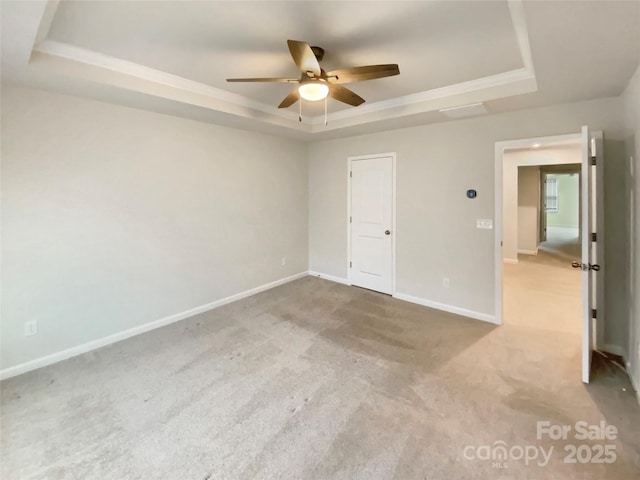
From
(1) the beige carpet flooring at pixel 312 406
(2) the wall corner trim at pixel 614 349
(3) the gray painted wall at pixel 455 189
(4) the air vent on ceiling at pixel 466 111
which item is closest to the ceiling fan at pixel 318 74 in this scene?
(4) the air vent on ceiling at pixel 466 111

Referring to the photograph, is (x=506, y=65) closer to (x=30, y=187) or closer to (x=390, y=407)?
(x=390, y=407)

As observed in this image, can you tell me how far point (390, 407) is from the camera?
2.11 metres

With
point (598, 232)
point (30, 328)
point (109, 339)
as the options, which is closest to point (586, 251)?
point (598, 232)

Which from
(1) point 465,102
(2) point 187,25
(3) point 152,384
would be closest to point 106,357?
(3) point 152,384

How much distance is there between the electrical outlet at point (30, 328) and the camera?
2.62 meters

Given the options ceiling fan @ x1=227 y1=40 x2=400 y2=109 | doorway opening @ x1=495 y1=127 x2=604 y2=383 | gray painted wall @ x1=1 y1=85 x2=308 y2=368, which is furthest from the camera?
gray painted wall @ x1=1 y1=85 x2=308 y2=368

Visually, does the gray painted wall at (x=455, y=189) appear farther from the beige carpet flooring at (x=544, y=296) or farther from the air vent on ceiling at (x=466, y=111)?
the beige carpet flooring at (x=544, y=296)

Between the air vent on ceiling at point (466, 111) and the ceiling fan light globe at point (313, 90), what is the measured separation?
1619mm

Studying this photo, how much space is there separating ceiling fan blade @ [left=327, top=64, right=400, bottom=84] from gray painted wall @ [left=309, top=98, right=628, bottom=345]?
2.01 m

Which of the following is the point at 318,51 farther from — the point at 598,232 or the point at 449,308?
the point at 449,308

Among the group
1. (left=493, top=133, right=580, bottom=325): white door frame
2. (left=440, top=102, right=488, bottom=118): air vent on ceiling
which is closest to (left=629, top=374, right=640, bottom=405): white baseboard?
(left=493, top=133, right=580, bottom=325): white door frame

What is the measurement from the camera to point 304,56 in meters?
1.94

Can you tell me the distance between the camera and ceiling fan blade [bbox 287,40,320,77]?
70.3 inches

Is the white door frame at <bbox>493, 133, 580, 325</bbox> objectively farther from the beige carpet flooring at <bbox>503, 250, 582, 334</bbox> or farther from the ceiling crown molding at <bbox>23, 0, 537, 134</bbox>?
the ceiling crown molding at <bbox>23, 0, 537, 134</bbox>
